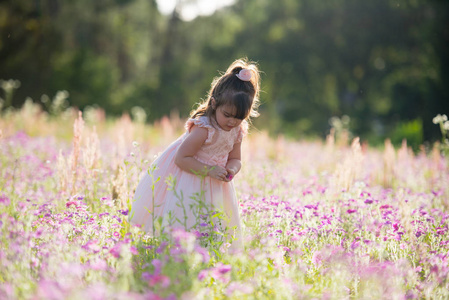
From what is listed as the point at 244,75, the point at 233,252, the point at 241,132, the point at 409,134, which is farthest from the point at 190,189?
the point at 409,134

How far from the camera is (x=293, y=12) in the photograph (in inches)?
884

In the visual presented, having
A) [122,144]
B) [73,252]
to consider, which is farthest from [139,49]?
[73,252]

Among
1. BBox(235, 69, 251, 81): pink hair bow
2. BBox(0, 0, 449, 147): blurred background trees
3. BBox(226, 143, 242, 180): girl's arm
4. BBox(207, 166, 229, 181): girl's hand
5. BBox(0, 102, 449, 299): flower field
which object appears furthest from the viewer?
BBox(0, 0, 449, 147): blurred background trees

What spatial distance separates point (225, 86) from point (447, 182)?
3975 millimetres

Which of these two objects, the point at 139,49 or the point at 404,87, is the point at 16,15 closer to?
the point at 139,49

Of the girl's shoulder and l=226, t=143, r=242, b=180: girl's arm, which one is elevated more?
the girl's shoulder

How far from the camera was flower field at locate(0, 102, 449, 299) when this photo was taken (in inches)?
82.7

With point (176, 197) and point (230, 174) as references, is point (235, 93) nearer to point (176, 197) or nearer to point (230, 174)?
point (230, 174)

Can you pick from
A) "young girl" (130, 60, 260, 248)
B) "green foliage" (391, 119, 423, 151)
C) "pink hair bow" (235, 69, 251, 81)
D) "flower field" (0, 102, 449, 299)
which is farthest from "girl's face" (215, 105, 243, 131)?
"green foliage" (391, 119, 423, 151)

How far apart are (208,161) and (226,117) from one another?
368 mm

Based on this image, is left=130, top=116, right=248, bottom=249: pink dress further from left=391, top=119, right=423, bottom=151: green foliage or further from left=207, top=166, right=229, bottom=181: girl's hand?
left=391, top=119, right=423, bottom=151: green foliage

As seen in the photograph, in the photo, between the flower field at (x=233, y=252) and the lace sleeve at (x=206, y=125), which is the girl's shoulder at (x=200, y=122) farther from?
the flower field at (x=233, y=252)

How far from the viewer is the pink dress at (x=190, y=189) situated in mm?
3047

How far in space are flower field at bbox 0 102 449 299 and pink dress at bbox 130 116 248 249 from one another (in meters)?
→ 0.14
